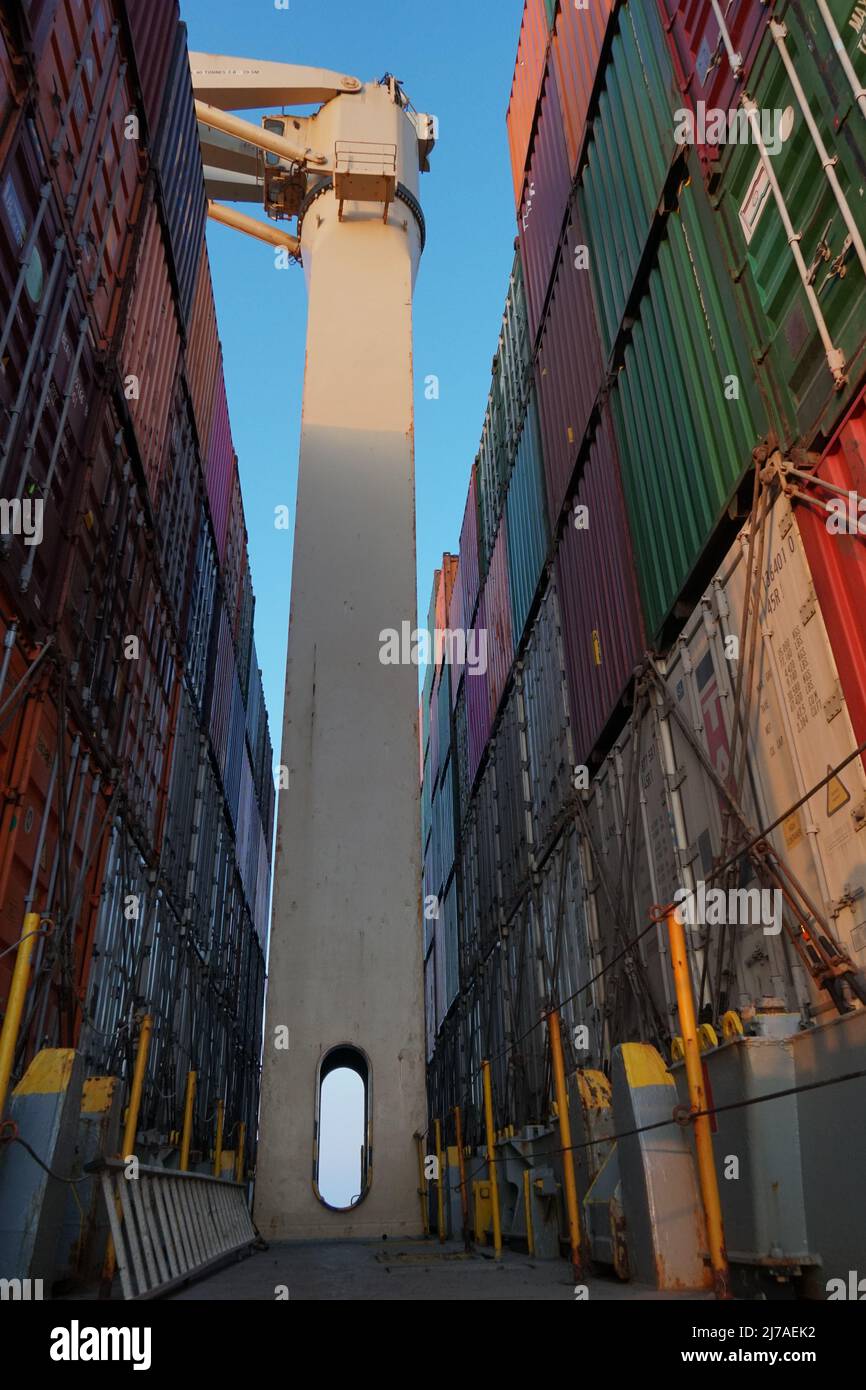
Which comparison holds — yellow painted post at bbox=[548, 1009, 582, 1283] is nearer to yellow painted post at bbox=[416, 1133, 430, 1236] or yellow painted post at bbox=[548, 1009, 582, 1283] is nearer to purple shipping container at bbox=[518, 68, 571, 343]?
yellow painted post at bbox=[416, 1133, 430, 1236]

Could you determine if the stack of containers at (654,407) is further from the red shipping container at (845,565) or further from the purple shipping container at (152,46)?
the purple shipping container at (152,46)

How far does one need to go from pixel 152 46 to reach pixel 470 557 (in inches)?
389

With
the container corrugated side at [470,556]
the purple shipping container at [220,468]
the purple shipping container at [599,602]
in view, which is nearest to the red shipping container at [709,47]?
the purple shipping container at [599,602]

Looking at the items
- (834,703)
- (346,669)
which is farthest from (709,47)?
(346,669)

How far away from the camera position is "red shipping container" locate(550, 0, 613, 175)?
10516 mm

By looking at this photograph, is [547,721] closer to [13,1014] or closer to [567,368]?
[567,368]

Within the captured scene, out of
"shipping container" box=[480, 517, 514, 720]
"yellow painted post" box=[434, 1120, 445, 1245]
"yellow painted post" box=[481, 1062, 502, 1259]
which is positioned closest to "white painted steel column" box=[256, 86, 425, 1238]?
"yellow painted post" box=[434, 1120, 445, 1245]

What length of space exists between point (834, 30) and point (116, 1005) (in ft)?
30.2

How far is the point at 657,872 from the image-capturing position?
7305mm

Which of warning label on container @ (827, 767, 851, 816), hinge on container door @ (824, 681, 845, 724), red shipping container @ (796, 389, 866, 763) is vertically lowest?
warning label on container @ (827, 767, 851, 816)

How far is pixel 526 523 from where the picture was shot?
1326cm

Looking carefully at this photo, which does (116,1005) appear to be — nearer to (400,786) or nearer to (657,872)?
(400,786)

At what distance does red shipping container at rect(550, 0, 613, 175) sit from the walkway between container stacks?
433 inches
